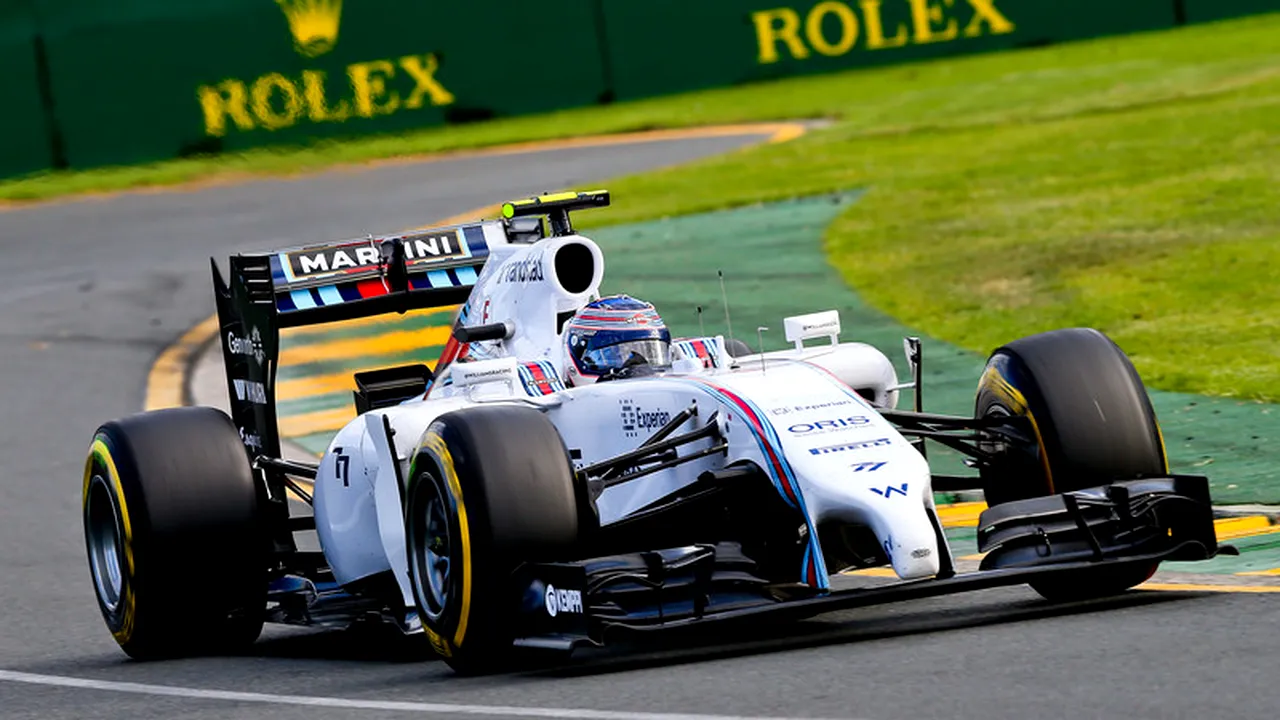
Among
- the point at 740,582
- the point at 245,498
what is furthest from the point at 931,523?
the point at 245,498

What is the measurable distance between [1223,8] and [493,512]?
26661 mm

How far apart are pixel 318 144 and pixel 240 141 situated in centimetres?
121

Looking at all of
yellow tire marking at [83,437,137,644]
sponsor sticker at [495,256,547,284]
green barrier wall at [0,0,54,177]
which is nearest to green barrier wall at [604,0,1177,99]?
green barrier wall at [0,0,54,177]

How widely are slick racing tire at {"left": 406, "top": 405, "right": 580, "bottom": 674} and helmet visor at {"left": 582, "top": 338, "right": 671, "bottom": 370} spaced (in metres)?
1.03

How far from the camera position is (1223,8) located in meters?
32.5

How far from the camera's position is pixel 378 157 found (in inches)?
1137

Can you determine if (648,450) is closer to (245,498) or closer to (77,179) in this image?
(245,498)

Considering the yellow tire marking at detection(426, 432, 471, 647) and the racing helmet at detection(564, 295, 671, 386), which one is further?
the racing helmet at detection(564, 295, 671, 386)

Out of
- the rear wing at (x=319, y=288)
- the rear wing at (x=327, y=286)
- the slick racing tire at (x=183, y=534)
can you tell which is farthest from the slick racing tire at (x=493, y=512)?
the rear wing at (x=319, y=288)

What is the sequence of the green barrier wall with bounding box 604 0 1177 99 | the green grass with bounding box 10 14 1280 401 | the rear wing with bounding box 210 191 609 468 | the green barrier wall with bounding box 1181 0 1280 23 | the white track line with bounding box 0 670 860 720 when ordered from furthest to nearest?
1. the green barrier wall with bounding box 1181 0 1280 23
2. the green barrier wall with bounding box 604 0 1177 99
3. the green grass with bounding box 10 14 1280 401
4. the rear wing with bounding box 210 191 609 468
5. the white track line with bounding box 0 670 860 720

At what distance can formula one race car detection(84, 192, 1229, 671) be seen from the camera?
7.80 metres

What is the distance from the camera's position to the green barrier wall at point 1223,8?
32.3m

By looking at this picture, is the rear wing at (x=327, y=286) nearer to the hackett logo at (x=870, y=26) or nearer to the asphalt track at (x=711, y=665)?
the asphalt track at (x=711, y=665)

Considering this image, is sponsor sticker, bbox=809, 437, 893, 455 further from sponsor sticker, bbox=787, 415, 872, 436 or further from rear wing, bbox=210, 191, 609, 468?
rear wing, bbox=210, 191, 609, 468
